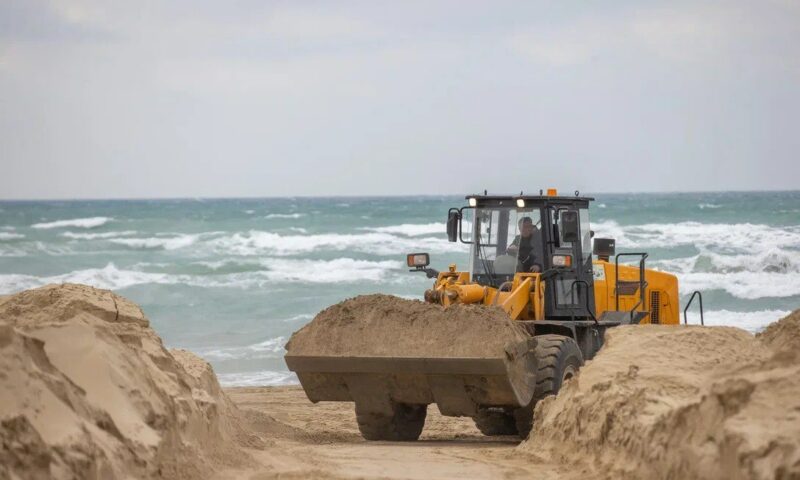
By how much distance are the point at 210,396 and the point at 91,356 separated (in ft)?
6.18

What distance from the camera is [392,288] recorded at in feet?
108

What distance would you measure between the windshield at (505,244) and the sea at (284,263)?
21.4ft

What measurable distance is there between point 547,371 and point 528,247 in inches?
72.3

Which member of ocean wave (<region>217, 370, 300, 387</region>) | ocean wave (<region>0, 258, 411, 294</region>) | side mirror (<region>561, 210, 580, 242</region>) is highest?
side mirror (<region>561, 210, 580, 242</region>)

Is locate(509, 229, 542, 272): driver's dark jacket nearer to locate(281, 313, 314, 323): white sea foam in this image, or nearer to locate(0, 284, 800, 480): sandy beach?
locate(0, 284, 800, 480): sandy beach

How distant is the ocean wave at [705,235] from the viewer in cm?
4275

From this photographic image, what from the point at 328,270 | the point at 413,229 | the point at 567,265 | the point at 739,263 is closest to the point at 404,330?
the point at 567,265

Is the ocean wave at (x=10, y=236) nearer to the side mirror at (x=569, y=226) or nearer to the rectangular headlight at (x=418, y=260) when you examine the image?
the rectangular headlight at (x=418, y=260)

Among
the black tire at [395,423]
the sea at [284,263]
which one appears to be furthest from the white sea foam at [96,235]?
the black tire at [395,423]

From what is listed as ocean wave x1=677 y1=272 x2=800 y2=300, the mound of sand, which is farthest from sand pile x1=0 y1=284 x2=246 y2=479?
ocean wave x1=677 y1=272 x2=800 y2=300

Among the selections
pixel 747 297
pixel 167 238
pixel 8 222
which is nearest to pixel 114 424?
pixel 747 297

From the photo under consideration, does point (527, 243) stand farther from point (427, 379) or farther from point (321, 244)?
point (321, 244)

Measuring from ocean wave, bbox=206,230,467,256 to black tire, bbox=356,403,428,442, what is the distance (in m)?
29.1

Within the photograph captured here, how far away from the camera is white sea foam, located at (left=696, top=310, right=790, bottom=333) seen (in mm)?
24609
